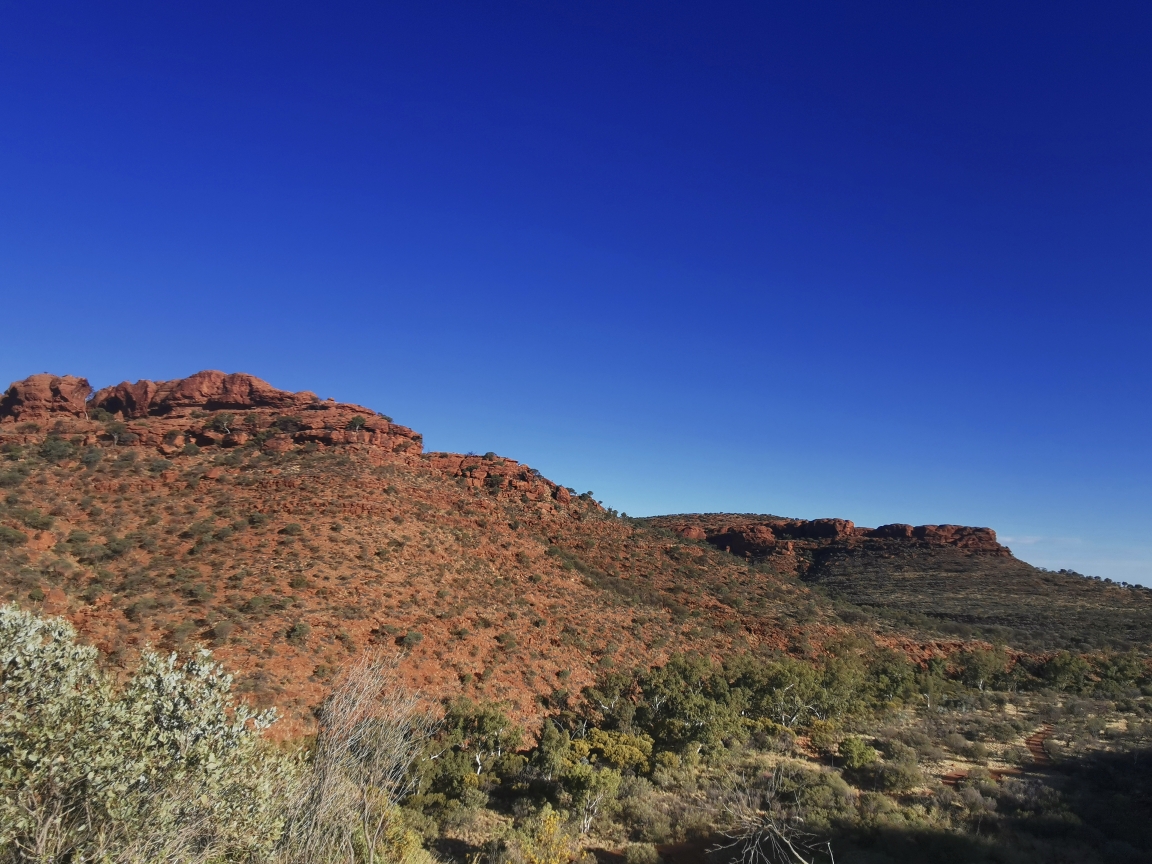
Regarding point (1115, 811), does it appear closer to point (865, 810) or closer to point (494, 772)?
point (865, 810)

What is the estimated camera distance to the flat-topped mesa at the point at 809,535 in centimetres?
6694

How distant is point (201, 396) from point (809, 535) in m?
74.6

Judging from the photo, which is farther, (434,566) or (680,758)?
(434,566)

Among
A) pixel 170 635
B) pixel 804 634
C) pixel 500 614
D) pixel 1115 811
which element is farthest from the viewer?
pixel 804 634

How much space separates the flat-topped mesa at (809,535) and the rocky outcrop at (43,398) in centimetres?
5982

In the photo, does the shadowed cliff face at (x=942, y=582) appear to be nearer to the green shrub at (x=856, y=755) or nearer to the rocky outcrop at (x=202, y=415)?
the green shrub at (x=856, y=755)

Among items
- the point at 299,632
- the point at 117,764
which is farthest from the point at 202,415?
the point at 117,764

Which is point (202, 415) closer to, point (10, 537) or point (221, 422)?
point (221, 422)

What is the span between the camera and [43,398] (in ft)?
151

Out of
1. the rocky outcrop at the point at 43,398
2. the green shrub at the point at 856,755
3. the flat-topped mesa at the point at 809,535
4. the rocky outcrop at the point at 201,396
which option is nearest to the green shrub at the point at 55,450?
the rocky outcrop at the point at 201,396

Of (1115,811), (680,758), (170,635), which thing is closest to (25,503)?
(170,635)

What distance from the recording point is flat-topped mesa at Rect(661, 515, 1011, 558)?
220ft

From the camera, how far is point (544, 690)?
76.4ft

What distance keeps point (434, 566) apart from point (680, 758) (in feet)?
51.7
